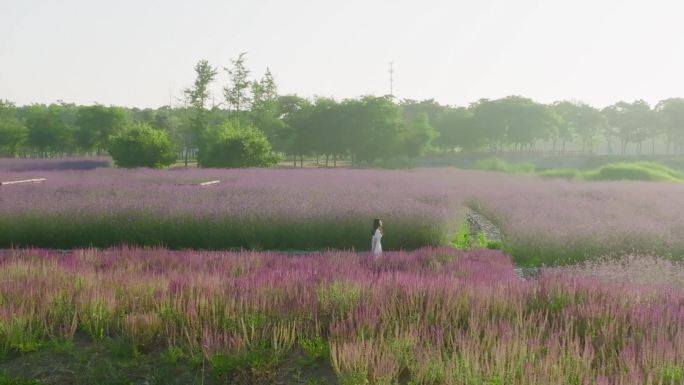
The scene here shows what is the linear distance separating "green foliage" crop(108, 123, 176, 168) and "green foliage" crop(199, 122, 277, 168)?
2.73 meters

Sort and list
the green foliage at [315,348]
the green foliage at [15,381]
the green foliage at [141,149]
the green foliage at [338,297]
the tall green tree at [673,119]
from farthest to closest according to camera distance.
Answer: the tall green tree at [673,119] < the green foliage at [141,149] < the green foliage at [338,297] < the green foliage at [315,348] < the green foliage at [15,381]

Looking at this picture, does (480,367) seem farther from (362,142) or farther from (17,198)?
(362,142)

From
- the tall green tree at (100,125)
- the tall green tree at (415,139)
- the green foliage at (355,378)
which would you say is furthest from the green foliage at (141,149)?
the green foliage at (355,378)

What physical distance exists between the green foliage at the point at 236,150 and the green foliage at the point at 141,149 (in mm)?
2730

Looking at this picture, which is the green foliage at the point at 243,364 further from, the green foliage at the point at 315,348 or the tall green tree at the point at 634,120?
the tall green tree at the point at 634,120

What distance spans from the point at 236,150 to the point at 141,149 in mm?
6103

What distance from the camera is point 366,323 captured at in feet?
15.5

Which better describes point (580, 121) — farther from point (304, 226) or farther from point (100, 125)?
point (304, 226)

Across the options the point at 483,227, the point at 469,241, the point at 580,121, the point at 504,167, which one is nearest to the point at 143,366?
the point at 469,241

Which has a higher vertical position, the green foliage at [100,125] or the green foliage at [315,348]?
the green foliage at [100,125]

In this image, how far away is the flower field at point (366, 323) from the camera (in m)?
3.93

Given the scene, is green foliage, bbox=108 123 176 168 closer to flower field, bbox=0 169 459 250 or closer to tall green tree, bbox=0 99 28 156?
flower field, bbox=0 169 459 250

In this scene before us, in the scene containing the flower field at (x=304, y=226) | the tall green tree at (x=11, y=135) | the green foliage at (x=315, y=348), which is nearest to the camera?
the green foliage at (x=315, y=348)

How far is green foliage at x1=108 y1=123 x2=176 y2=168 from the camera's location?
121 ft
